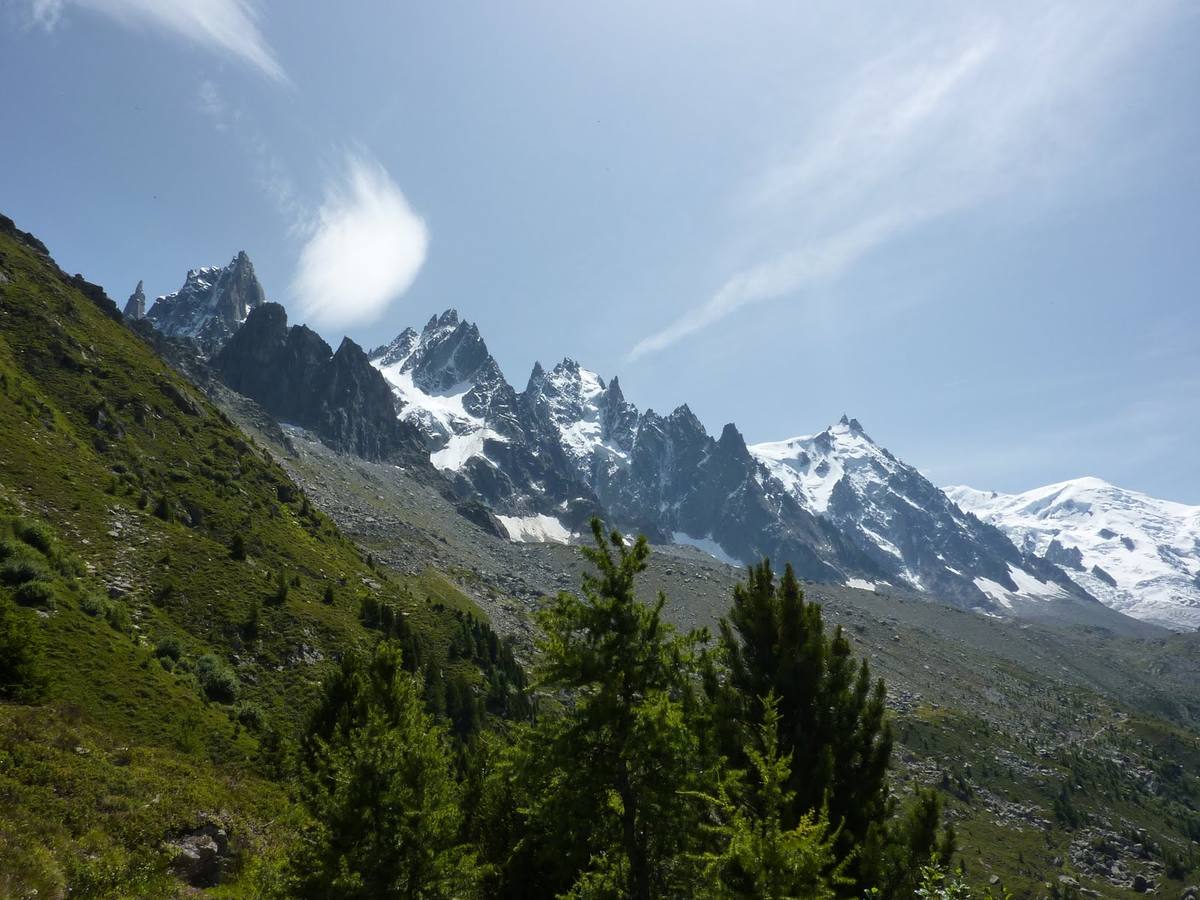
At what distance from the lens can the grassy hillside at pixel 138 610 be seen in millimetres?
19750

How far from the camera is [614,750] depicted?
44.0 feet

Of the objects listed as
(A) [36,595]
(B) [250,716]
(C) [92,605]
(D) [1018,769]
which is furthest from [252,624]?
(D) [1018,769]

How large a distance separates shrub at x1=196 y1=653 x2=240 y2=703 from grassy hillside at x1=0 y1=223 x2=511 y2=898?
148mm

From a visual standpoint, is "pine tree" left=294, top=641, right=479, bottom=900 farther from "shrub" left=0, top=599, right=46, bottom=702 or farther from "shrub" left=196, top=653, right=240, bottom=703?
"shrub" left=196, top=653, right=240, bottom=703

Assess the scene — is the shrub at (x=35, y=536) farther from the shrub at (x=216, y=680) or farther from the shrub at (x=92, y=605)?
the shrub at (x=216, y=680)

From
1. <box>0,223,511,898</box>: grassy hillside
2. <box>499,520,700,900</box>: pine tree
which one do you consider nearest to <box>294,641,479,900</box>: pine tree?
<box>0,223,511,898</box>: grassy hillside

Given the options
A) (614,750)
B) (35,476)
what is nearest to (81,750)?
(614,750)

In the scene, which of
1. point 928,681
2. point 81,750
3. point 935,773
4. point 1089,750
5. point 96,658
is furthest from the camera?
point 928,681

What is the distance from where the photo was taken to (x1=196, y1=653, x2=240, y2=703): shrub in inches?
1667

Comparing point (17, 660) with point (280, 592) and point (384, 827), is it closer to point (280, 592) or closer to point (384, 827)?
point (384, 827)

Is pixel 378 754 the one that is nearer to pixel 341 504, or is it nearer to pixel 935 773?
pixel 935 773

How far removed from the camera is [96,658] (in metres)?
34.6

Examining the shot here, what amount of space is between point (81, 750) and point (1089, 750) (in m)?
227

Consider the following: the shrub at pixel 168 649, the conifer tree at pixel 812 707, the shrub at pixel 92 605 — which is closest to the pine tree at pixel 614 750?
the conifer tree at pixel 812 707
